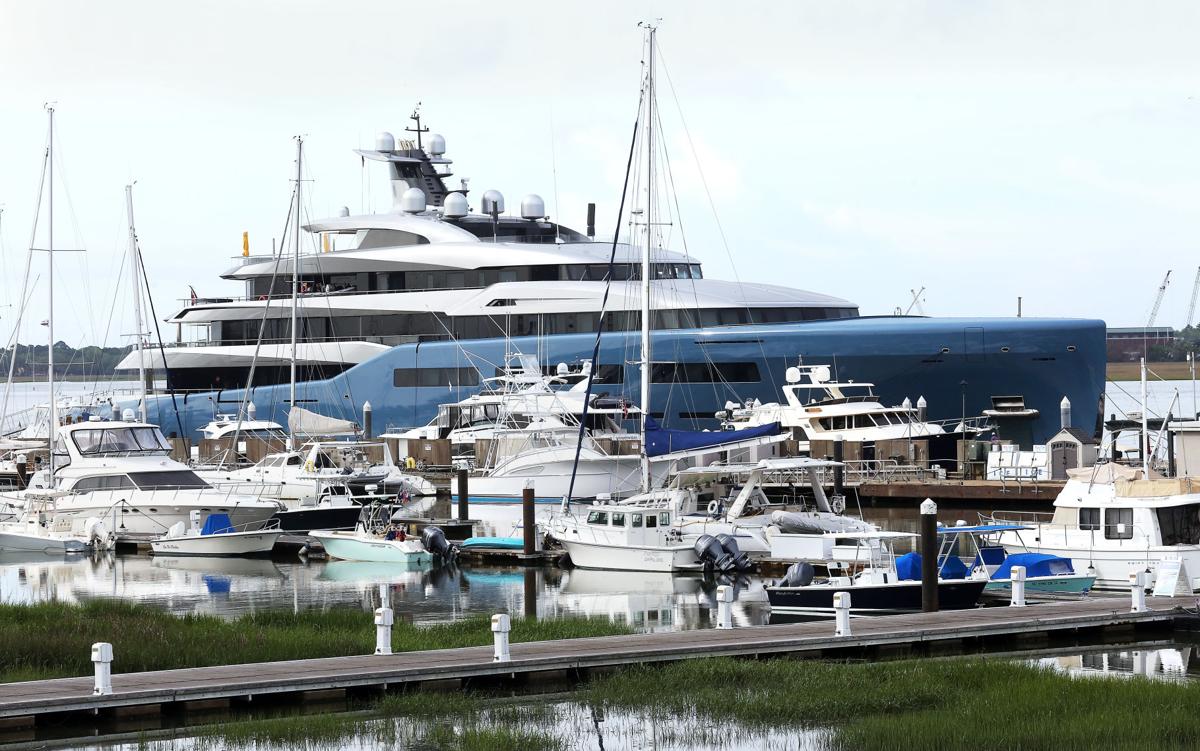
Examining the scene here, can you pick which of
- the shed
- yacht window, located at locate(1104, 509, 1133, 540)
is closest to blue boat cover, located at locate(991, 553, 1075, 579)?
yacht window, located at locate(1104, 509, 1133, 540)

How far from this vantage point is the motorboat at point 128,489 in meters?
35.6

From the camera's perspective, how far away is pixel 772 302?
1981 inches

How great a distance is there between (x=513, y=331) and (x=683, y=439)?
19618 mm

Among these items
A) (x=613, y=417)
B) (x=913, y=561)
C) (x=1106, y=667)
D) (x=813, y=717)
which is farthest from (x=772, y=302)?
(x=813, y=717)

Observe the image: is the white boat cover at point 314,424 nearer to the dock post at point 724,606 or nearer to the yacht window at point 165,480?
the yacht window at point 165,480

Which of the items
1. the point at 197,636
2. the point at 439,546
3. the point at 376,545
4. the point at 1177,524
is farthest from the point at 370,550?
the point at 1177,524

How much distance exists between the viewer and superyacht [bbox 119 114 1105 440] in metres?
45.9

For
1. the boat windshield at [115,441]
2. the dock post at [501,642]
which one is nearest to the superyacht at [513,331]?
the boat windshield at [115,441]

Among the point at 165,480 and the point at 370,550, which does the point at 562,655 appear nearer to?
the point at 370,550

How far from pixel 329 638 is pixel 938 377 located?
29.1 meters

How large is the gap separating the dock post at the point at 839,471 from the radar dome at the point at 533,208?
61.7ft

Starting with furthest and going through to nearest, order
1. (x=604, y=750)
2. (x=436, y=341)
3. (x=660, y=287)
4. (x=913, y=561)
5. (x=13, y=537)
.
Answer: (x=436, y=341) < (x=660, y=287) < (x=13, y=537) < (x=913, y=561) < (x=604, y=750)

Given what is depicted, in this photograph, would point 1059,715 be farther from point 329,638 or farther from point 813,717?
point 329,638

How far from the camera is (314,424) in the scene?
158 ft
